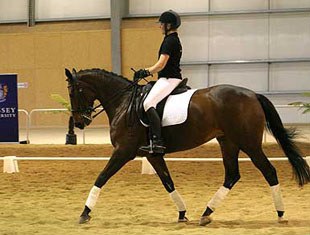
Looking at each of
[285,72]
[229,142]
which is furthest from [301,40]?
[229,142]

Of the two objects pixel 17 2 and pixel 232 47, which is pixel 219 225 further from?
pixel 17 2

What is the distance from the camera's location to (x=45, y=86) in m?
26.0

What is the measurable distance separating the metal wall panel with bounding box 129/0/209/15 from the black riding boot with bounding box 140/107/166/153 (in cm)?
1894

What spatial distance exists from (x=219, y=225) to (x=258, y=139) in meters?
1.09

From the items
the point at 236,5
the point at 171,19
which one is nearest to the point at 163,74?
the point at 171,19

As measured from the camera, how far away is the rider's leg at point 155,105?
22.6 feet

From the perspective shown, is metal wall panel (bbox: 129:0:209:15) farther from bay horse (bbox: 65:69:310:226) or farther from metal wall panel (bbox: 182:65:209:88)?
bay horse (bbox: 65:69:310:226)

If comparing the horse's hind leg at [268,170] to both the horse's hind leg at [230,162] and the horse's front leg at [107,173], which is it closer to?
the horse's hind leg at [230,162]

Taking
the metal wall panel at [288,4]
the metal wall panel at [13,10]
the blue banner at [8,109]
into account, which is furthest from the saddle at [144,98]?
the metal wall panel at [13,10]

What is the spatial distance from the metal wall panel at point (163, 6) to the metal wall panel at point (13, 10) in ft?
15.6

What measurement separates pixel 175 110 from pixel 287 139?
1.42m

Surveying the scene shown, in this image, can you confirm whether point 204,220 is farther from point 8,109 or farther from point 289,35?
point 289,35

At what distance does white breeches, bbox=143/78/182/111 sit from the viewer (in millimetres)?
6965

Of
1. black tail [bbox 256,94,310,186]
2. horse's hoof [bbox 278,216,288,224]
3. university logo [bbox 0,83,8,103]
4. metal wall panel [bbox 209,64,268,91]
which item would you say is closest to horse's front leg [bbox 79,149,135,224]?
black tail [bbox 256,94,310,186]
